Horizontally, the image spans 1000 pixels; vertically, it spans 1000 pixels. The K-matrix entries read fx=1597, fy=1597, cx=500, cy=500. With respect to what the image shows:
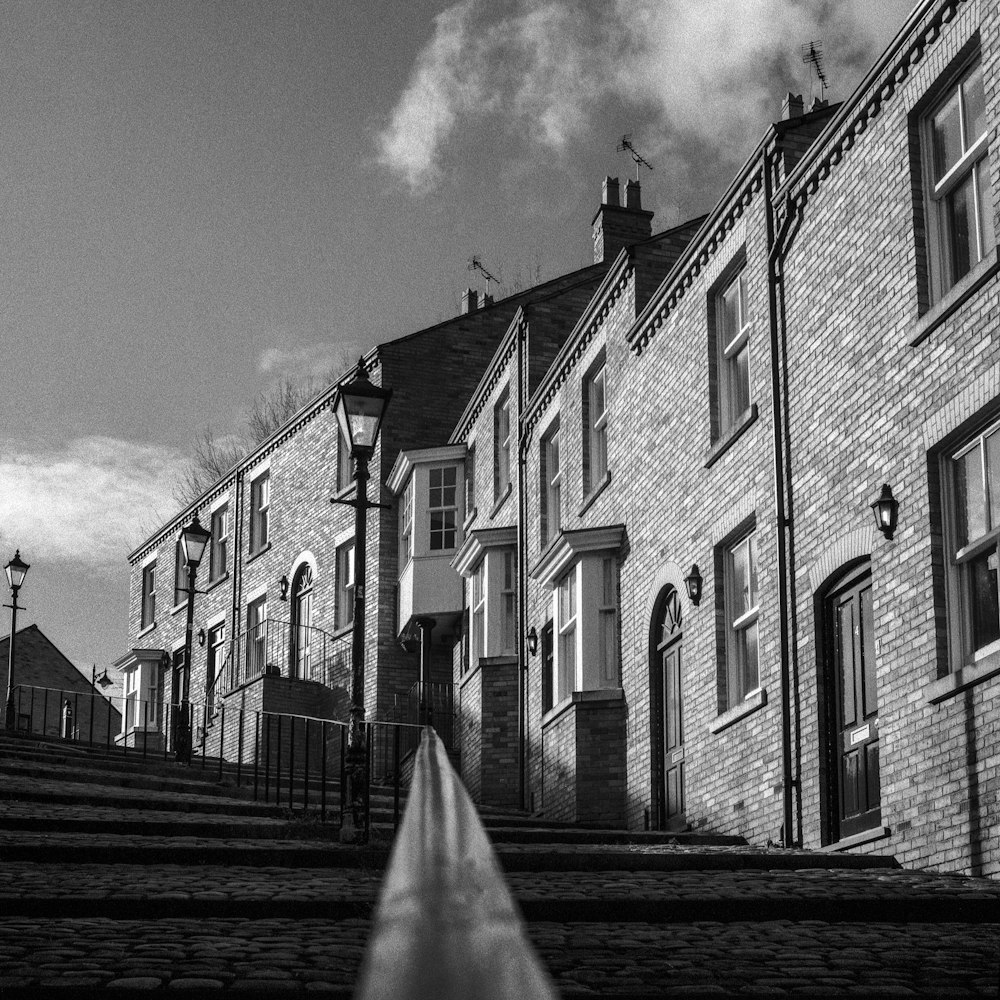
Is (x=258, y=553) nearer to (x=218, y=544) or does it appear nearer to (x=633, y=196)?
A: (x=218, y=544)

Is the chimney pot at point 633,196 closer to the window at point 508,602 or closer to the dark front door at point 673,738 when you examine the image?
the window at point 508,602

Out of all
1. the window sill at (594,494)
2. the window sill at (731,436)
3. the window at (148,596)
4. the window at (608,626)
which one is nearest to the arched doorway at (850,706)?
the window sill at (731,436)

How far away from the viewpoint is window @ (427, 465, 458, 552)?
28.8 meters

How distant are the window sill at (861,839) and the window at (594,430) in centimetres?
884

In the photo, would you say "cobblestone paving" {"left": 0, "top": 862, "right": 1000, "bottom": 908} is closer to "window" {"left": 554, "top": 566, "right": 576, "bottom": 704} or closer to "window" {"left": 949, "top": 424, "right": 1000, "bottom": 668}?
"window" {"left": 949, "top": 424, "right": 1000, "bottom": 668}

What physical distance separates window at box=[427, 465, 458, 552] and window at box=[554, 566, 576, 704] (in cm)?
774

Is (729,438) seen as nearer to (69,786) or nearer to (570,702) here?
(570,702)

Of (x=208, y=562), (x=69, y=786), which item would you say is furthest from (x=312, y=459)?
(x=69, y=786)

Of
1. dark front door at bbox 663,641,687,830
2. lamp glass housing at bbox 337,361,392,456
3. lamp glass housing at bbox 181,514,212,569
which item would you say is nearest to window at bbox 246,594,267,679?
lamp glass housing at bbox 181,514,212,569

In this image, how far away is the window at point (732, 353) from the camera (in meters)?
16.4

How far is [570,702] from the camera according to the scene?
19.8 m

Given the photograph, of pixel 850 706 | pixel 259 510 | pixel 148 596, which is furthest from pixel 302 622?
pixel 850 706

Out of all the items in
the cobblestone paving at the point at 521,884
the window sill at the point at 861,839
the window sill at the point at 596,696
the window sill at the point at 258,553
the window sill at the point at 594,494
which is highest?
the window sill at the point at 258,553

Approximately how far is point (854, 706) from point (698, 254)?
6.11 m
